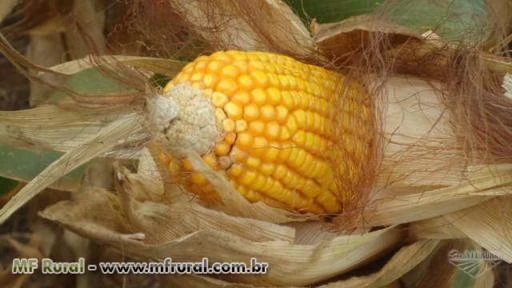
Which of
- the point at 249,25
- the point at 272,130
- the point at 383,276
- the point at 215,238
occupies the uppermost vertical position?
the point at 249,25

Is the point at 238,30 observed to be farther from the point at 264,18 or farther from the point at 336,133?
the point at 336,133

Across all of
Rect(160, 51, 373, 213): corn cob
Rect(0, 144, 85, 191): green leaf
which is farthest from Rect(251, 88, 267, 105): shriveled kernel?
Rect(0, 144, 85, 191): green leaf

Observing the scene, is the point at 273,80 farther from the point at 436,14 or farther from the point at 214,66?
the point at 436,14

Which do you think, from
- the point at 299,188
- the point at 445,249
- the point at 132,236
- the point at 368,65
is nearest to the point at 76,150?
the point at 132,236

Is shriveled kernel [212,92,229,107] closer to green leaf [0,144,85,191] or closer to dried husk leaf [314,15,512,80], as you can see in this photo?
dried husk leaf [314,15,512,80]

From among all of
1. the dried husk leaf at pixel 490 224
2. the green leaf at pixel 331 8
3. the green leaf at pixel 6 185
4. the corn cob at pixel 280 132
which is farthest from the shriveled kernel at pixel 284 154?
the green leaf at pixel 6 185

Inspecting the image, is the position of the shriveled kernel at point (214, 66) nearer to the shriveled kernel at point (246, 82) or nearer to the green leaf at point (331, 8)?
the shriveled kernel at point (246, 82)

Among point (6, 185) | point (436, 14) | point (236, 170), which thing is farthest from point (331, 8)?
point (6, 185)
